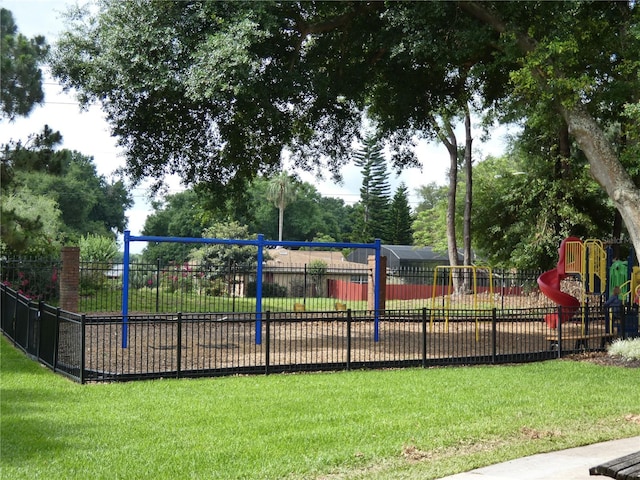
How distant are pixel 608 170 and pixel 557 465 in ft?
35.2

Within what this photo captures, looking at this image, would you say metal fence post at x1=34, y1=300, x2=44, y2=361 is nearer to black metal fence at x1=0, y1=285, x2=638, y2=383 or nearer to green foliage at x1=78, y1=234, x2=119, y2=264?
black metal fence at x1=0, y1=285, x2=638, y2=383

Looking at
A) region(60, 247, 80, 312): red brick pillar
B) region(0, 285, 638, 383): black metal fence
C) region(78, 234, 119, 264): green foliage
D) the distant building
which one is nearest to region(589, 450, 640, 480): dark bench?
region(0, 285, 638, 383): black metal fence

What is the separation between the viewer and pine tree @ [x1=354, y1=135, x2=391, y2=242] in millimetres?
77062

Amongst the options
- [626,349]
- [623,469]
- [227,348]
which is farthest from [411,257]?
[623,469]

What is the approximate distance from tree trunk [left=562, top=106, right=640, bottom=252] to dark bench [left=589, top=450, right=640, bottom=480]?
35.6 feet

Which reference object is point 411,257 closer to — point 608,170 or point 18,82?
point 608,170

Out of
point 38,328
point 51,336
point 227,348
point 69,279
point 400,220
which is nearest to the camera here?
point 51,336

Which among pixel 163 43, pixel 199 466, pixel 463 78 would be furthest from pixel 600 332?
pixel 199 466

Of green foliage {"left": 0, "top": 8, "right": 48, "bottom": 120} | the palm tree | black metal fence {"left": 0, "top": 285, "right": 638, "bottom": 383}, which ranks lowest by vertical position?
black metal fence {"left": 0, "top": 285, "right": 638, "bottom": 383}

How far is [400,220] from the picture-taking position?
78375 millimetres

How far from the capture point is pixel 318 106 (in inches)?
769

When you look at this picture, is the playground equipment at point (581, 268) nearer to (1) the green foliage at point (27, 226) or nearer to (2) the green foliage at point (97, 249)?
(1) the green foliage at point (27, 226)

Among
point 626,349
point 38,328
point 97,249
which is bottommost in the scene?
point 626,349

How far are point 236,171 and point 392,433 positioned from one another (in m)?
13.5
